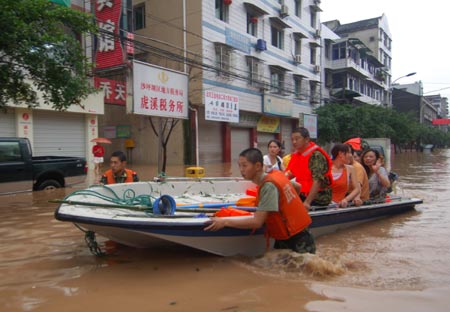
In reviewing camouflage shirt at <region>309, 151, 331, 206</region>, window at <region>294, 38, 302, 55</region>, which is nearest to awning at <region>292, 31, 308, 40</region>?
window at <region>294, 38, 302, 55</region>

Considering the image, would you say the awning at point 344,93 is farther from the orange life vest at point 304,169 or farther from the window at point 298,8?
the orange life vest at point 304,169

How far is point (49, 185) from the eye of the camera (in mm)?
8977

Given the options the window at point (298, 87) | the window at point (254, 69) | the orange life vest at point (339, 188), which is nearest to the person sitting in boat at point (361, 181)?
the orange life vest at point (339, 188)

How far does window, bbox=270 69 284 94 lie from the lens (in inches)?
915

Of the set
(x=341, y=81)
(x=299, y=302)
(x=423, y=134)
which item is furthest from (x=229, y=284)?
(x=423, y=134)

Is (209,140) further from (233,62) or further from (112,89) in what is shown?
(112,89)

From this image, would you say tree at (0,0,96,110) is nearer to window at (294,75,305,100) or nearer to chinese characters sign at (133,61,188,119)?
chinese characters sign at (133,61,188,119)

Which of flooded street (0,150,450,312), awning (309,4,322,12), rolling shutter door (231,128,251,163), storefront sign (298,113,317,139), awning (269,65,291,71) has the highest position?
awning (309,4,322,12)

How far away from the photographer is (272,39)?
23.8 meters

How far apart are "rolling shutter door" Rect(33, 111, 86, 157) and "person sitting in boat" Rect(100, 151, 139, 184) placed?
392 inches

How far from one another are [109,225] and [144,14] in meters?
18.4

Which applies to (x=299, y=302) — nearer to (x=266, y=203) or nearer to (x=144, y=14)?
(x=266, y=203)

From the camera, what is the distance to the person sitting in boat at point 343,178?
5152mm

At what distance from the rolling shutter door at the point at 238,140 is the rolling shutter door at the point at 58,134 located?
903 centimetres
